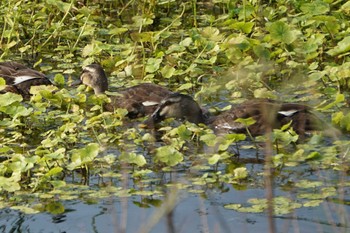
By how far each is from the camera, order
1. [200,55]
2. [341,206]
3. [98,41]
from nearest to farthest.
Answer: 1. [341,206]
2. [200,55]
3. [98,41]

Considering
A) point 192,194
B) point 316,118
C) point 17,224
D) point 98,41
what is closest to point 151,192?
point 192,194

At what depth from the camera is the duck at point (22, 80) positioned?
10352 mm

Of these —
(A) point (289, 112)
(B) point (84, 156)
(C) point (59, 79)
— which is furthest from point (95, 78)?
(B) point (84, 156)

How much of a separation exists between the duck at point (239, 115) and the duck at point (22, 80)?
1.46m

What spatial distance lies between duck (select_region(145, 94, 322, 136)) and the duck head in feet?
3.12

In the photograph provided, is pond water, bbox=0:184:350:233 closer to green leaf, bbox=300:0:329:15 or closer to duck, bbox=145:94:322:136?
duck, bbox=145:94:322:136

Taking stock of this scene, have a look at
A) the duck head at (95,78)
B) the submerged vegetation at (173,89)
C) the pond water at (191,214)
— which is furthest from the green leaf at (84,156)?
the duck head at (95,78)

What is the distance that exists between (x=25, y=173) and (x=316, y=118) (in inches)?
99.5

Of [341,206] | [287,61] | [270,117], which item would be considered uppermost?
[287,61]

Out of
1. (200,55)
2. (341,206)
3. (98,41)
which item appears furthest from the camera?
(98,41)

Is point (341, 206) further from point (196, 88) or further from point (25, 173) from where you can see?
point (196, 88)

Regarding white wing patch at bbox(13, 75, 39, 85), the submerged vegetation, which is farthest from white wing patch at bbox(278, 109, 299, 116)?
white wing patch at bbox(13, 75, 39, 85)

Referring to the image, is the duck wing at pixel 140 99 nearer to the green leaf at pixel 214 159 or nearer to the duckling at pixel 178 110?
the duckling at pixel 178 110

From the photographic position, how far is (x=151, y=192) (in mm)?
7375
